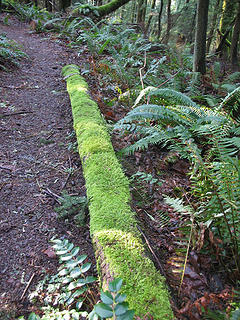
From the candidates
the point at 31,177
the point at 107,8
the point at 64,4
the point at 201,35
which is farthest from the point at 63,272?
the point at 64,4

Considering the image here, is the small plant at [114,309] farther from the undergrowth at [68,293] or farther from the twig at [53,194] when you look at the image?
the twig at [53,194]

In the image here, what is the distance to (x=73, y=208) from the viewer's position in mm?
2359

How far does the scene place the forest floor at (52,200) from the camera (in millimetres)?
1620

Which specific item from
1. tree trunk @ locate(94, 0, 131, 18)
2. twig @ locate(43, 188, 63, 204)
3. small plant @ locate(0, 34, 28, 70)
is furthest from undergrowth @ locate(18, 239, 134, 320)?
tree trunk @ locate(94, 0, 131, 18)

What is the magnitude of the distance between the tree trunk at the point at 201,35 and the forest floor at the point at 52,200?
2.41 meters

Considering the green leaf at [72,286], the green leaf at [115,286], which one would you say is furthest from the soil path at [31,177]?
the green leaf at [115,286]

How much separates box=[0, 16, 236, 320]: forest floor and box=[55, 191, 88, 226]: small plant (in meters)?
0.07

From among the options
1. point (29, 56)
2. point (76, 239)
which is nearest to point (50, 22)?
point (29, 56)

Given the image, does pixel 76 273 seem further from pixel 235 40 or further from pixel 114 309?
pixel 235 40

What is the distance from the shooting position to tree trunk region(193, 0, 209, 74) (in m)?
4.82

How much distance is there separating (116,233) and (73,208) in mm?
727

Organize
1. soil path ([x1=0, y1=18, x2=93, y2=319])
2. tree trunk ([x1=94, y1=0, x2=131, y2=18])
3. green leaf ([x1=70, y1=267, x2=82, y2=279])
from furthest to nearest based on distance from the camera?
1. tree trunk ([x1=94, y1=0, x2=131, y2=18])
2. soil path ([x1=0, y1=18, x2=93, y2=319])
3. green leaf ([x1=70, y1=267, x2=82, y2=279])

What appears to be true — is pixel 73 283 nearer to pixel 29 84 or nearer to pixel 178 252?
pixel 178 252

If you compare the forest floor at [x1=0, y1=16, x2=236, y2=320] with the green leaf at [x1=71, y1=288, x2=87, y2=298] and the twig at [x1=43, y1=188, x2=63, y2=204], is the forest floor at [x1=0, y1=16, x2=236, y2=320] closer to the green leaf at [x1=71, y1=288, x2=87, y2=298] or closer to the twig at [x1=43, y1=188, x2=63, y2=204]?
the twig at [x1=43, y1=188, x2=63, y2=204]
